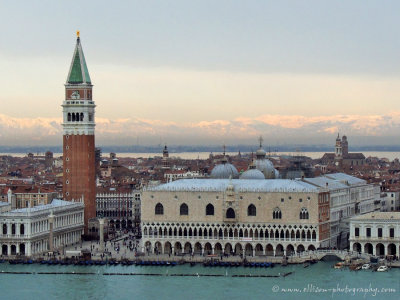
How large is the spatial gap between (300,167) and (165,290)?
19583 mm

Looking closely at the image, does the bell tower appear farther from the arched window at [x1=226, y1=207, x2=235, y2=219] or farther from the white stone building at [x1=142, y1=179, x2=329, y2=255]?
the arched window at [x1=226, y1=207, x2=235, y2=219]

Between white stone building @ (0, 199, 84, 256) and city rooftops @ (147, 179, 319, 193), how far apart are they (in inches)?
187

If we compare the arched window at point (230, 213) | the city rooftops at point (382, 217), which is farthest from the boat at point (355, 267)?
the arched window at point (230, 213)

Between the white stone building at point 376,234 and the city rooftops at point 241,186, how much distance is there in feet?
7.73

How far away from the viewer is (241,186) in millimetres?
53344

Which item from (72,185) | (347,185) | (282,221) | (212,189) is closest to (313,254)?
(282,221)

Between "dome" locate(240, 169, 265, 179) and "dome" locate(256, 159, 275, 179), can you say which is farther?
"dome" locate(256, 159, 275, 179)

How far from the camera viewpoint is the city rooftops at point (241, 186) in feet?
172

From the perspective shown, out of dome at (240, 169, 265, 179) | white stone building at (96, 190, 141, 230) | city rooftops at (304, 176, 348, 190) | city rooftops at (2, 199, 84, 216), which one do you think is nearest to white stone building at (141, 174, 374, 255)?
city rooftops at (304, 176, 348, 190)

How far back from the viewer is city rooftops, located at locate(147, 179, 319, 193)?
52.5m

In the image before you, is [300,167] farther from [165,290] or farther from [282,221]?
[165,290]

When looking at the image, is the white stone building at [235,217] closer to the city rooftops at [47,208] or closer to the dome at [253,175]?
the dome at [253,175]

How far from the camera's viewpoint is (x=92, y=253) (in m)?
54.0

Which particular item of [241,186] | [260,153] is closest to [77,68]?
[260,153]
